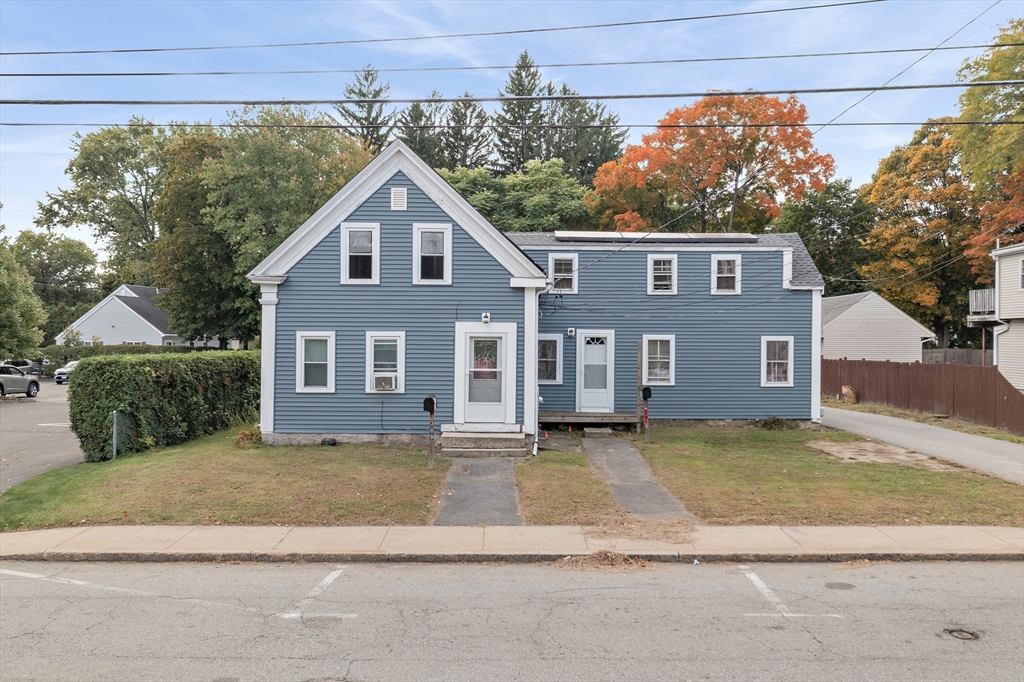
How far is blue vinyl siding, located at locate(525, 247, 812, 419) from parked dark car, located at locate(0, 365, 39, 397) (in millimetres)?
26957

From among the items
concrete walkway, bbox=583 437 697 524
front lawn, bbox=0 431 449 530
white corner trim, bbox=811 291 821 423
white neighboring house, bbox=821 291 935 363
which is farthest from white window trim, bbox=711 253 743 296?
white neighboring house, bbox=821 291 935 363

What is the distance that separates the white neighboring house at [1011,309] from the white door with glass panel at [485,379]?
25070 mm

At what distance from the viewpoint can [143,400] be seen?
50.7 ft

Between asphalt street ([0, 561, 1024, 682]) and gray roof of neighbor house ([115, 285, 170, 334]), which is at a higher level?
gray roof of neighbor house ([115, 285, 170, 334])

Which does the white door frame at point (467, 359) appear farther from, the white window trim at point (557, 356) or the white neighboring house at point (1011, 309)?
the white neighboring house at point (1011, 309)

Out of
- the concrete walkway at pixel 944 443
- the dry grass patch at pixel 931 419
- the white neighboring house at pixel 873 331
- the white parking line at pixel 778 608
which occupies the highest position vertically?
the white neighboring house at pixel 873 331

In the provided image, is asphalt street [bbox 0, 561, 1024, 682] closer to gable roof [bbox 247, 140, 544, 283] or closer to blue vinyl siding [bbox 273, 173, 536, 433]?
blue vinyl siding [bbox 273, 173, 536, 433]

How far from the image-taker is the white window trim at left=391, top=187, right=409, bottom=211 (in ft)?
53.8

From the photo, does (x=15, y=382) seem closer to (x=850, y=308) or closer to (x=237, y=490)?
(x=237, y=490)

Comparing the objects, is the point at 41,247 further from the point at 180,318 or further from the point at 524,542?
the point at 524,542

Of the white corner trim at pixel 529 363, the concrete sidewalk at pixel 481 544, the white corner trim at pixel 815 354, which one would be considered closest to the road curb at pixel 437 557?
the concrete sidewalk at pixel 481 544

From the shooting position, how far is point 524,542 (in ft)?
31.6

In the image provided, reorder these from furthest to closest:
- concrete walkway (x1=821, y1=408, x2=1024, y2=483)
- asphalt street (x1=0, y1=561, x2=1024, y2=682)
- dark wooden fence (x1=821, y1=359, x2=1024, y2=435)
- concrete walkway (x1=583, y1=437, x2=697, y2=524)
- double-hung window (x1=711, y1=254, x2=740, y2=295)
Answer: dark wooden fence (x1=821, y1=359, x2=1024, y2=435) → double-hung window (x1=711, y1=254, x2=740, y2=295) → concrete walkway (x1=821, y1=408, x2=1024, y2=483) → concrete walkway (x1=583, y1=437, x2=697, y2=524) → asphalt street (x1=0, y1=561, x2=1024, y2=682)

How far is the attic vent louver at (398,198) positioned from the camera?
53.8 ft
